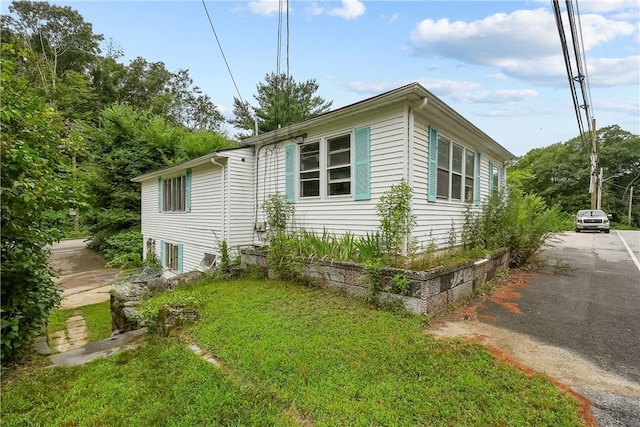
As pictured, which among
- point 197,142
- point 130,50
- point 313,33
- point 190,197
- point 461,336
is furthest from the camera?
point 130,50

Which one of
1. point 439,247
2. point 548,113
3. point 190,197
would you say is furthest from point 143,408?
point 548,113

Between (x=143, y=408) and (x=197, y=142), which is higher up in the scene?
(x=197, y=142)

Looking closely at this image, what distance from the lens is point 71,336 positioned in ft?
20.6

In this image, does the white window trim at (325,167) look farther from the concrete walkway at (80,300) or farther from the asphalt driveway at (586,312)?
the concrete walkway at (80,300)

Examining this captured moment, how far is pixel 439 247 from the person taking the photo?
6262 mm

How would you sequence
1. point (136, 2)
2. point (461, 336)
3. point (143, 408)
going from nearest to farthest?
1. point (143, 408)
2. point (461, 336)
3. point (136, 2)

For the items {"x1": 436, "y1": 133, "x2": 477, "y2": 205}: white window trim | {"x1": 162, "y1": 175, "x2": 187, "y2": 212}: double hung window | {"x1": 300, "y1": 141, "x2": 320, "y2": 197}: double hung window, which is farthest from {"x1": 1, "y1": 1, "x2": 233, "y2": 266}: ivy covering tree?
{"x1": 436, "y1": 133, "x2": 477, "y2": 205}: white window trim

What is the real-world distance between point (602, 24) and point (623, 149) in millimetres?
31247

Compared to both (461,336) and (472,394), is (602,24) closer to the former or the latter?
(461,336)

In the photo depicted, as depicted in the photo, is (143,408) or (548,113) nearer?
(143,408)

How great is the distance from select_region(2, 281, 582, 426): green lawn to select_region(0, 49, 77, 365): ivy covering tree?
25.9 inches

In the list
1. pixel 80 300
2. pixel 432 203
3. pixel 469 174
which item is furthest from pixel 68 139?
pixel 469 174

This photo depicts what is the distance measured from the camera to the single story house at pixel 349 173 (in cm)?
537

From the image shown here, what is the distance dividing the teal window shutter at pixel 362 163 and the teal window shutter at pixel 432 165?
1203mm
